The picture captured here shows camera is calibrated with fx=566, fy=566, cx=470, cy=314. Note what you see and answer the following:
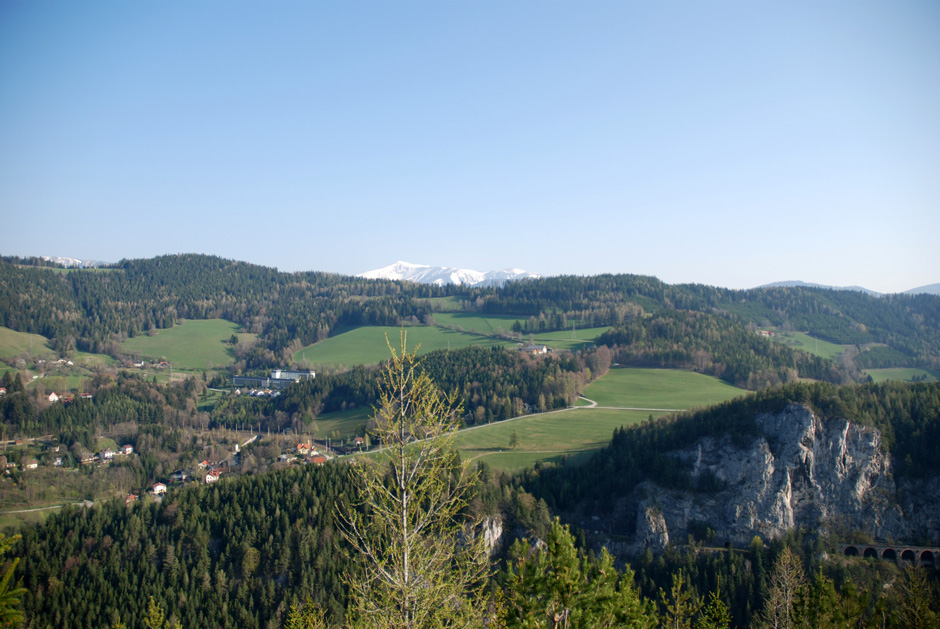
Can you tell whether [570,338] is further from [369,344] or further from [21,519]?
[21,519]

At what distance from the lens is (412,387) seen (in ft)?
41.3

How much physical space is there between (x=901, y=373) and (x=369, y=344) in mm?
122707

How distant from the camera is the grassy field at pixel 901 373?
114m

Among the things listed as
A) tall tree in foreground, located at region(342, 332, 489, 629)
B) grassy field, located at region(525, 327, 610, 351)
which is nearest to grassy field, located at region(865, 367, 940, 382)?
grassy field, located at region(525, 327, 610, 351)

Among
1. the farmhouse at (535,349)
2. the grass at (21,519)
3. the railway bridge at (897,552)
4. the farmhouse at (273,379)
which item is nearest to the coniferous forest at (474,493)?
the railway bridge at (897,552)

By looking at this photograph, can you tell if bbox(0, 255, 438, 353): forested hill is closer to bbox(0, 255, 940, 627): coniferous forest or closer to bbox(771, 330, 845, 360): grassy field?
bbox(0, 255, 940, 627): coniferous forest

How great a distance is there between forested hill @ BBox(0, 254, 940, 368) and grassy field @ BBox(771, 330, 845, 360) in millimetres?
5825

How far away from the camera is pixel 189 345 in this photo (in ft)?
528

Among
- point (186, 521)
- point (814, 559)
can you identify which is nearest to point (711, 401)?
point (814, 559)

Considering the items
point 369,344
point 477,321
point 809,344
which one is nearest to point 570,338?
point 477,321

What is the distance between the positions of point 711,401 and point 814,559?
34.1 m

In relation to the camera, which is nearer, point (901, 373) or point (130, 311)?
point (901, 373)

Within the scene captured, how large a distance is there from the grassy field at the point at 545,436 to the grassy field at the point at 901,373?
68.7 m

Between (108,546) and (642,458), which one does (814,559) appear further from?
(108,546)
